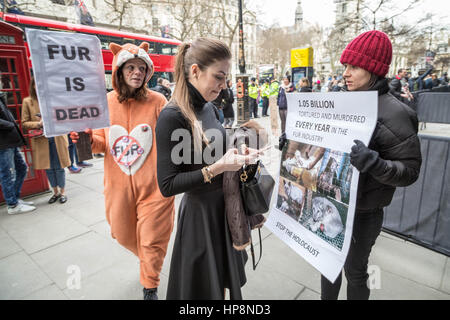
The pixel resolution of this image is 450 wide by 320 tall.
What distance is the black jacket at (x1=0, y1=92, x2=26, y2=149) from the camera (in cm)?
380

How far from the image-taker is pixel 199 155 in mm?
1466

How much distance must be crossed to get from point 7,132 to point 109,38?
36.9ft

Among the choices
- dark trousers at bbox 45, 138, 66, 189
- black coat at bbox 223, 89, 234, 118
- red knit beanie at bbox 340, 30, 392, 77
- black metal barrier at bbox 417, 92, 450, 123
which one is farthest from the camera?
black metal barrier at bbox 417, 92, 450, 123

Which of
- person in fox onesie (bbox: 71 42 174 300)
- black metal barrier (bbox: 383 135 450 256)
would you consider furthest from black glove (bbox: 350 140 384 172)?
black metal barrier (bbox: 383 135 450 256)

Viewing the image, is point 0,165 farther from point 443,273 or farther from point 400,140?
point 443,273

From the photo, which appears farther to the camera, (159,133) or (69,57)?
(69,57)

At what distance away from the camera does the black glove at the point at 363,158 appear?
1.28 metres

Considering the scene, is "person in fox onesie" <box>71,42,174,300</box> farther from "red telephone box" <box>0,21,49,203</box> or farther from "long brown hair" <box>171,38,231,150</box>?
"red telephone box" <box>0,21,49,203</box>

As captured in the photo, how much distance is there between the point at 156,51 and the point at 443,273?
16419 millimetres

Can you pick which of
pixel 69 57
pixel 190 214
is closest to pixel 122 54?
pixel 69 57

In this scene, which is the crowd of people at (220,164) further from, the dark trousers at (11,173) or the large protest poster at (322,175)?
the dark trousers at (11,173)

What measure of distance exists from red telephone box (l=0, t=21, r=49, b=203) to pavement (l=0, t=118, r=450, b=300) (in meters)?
1.27

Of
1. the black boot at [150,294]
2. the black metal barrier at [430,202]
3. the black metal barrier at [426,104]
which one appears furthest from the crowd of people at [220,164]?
the black metal barrier at [426,104]

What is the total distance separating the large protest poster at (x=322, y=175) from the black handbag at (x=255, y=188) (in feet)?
0.83
